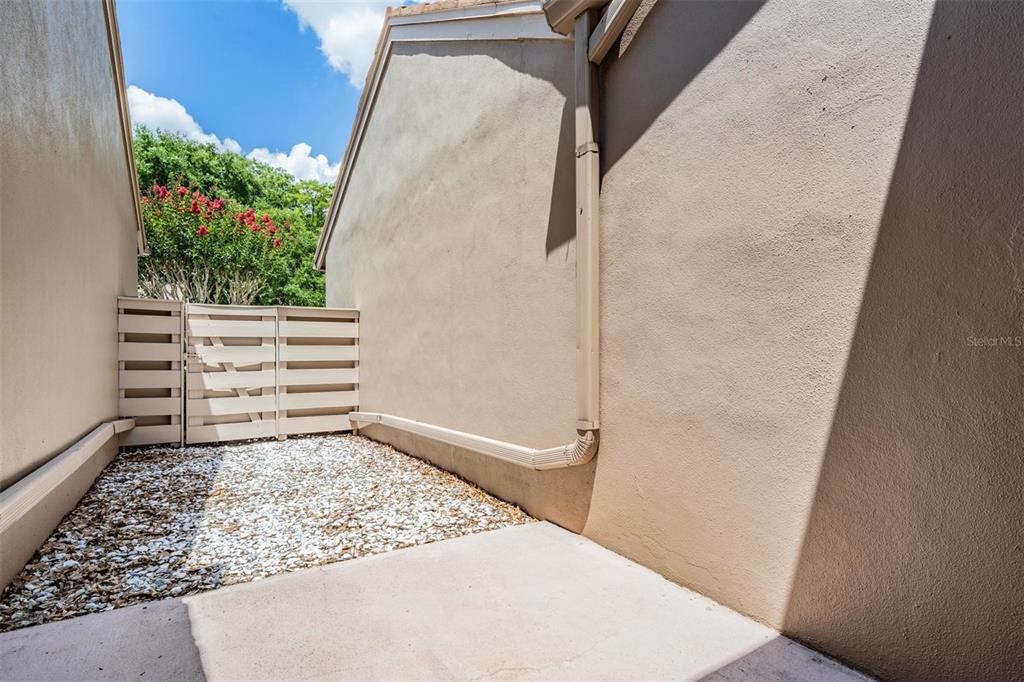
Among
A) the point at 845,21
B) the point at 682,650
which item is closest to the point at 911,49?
the point at 845,21

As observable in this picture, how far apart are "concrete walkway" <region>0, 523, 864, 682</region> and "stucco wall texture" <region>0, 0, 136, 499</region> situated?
867 mm

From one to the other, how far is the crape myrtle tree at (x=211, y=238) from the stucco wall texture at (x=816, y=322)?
9841 millimetres

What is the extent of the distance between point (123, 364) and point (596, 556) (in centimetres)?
507

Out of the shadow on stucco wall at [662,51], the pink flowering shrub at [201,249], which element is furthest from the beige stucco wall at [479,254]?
the pink flowering shrub at [201,249]

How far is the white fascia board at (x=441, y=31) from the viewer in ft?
10.6

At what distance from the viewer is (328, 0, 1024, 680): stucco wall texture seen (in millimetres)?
1349

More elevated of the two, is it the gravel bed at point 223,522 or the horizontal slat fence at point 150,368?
the horizontal slat fence at point 150,368

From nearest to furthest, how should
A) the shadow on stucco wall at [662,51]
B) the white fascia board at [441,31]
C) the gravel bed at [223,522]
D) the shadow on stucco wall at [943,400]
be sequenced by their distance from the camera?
the shadow on stucco wall at [943,400] < the shadow on stucco wall at [662,51] < the gravel bed at [223,522] < the white fascia board at [441,31]

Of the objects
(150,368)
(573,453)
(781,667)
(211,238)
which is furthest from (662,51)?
(211,238)

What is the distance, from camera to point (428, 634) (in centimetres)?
183

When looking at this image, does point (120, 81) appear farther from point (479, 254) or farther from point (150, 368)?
point (479, 254)

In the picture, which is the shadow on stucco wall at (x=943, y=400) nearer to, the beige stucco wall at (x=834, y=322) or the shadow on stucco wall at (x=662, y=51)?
the beige stucco wall at (x=834, y=322)

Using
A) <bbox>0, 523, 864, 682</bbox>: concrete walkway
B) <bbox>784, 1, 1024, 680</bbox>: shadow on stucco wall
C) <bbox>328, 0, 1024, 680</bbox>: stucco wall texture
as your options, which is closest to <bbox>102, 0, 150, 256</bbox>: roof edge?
<bbox>328, 0, 1024, 680</bbox>: stucco wall texture

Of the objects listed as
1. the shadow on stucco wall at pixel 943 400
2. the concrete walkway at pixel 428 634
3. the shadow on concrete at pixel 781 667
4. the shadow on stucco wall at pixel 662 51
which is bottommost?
the concrete walkway at pixel 428 634
